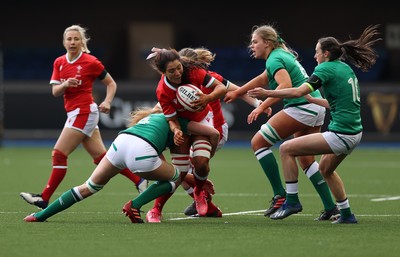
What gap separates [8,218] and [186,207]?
2.30 m

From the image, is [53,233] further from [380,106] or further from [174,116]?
[380,106]

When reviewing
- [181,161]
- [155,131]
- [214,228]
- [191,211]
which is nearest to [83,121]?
[191,211]

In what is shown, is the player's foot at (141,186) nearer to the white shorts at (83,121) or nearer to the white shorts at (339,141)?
the white shorts at (83,121)

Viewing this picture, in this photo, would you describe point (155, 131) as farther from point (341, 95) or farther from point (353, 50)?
point (353, 50)

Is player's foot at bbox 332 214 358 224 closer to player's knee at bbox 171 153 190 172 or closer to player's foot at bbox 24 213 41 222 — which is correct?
player's knee at bbox 171 153 190 172

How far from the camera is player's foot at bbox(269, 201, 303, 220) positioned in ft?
32.0

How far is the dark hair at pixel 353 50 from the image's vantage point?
9.40 metres

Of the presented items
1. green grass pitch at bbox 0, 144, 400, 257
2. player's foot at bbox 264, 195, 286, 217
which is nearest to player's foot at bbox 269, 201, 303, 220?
green grass pitch at bbox 0, 144, 400, 257

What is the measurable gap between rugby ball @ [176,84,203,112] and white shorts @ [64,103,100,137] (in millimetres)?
2053

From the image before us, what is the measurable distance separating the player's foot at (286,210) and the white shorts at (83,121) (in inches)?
100

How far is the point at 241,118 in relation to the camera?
2408cm

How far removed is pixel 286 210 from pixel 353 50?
5.54 feet

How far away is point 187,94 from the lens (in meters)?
9.41

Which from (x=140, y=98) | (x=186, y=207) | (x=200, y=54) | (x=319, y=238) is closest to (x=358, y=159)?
(x=140, y=98)
